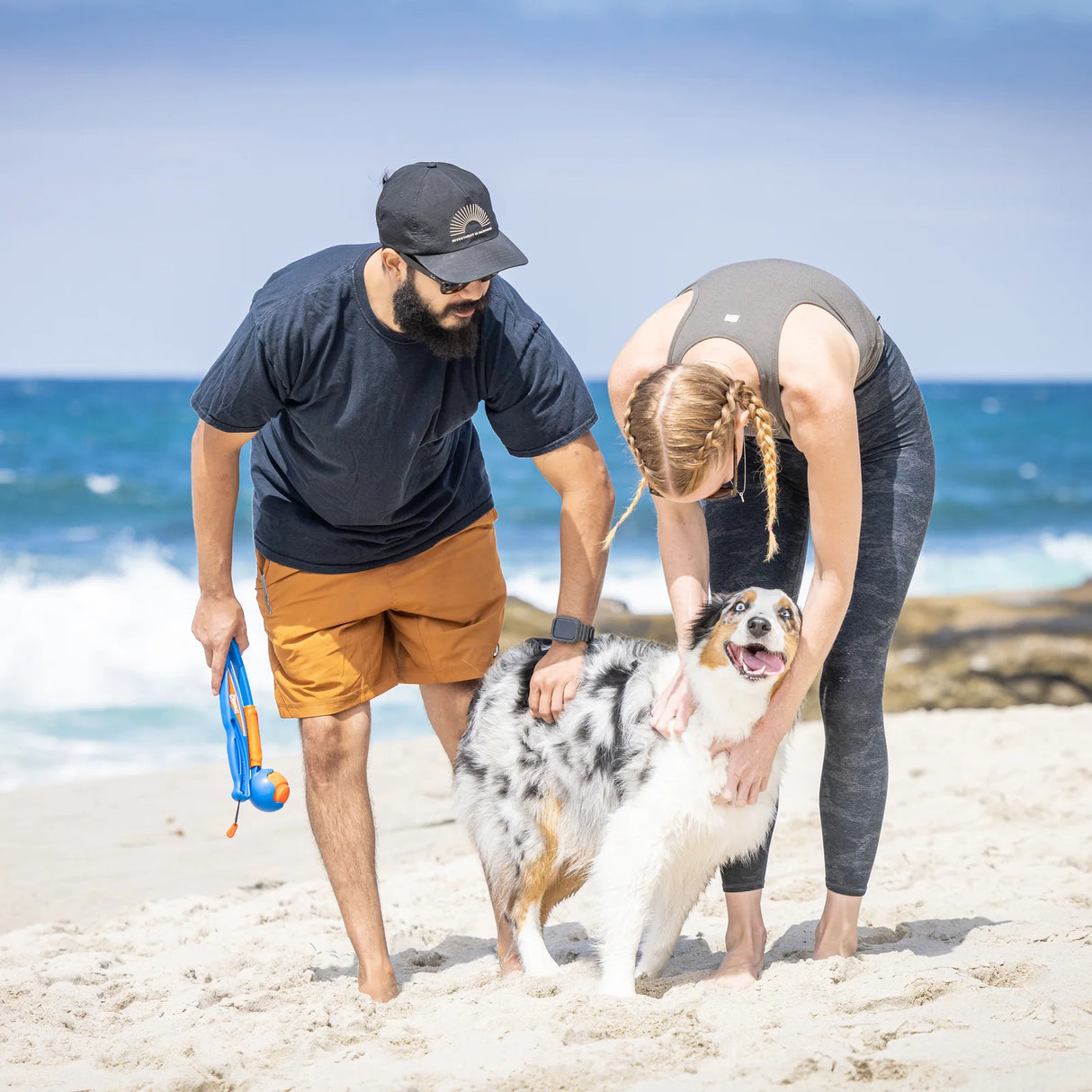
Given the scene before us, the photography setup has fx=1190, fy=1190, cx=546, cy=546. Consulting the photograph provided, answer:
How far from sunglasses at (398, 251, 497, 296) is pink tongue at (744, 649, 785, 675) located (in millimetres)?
1168

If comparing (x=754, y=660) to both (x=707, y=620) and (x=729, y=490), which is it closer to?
(x=707, y=620)

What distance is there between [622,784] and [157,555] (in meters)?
14.2

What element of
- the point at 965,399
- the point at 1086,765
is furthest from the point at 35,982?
the point at 965,399

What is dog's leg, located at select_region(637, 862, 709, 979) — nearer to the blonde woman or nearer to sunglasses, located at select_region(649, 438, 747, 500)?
the blonde woman

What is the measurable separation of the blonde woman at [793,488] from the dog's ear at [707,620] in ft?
0.15

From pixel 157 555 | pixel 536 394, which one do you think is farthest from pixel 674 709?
pixel 157 555

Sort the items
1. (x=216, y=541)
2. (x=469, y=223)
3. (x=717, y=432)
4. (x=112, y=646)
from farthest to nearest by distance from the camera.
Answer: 1. (x=112, y=646)
2. (x=216, y=541)
3. (x=469, y=223)
4. (x=717, y=432)

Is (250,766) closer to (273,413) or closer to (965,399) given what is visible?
(273,413)

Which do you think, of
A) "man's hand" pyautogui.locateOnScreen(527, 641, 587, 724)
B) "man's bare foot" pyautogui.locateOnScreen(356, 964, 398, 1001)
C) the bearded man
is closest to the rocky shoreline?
the bearded man

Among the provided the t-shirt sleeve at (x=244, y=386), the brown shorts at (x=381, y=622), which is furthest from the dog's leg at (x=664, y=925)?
the t-shirt sleeve at (x=244, y=386)

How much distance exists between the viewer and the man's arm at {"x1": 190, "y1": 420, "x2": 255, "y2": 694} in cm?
339

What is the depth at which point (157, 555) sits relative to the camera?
53.5ft

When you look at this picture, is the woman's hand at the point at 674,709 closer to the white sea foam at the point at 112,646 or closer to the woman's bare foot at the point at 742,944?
the woman's bare foot at the point at 742,944

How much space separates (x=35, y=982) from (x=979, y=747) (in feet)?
15.7
